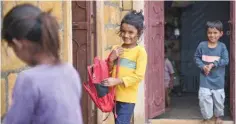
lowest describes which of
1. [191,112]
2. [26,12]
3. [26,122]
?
[191,112]

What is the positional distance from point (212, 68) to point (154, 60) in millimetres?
841

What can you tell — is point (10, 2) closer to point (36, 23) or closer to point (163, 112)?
point (36, 23)

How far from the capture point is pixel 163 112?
716 cm

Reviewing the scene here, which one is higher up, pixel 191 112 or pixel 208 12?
pixel 208 12

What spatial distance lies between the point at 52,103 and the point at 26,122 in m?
0.12

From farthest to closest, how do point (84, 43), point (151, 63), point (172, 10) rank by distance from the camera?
1. point (172, 10)
2. point (151, 63)
3. point (84, 43)

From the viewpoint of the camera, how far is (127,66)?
4285 millimetres

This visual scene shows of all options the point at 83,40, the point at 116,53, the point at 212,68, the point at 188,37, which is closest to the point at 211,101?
the point at 212,68

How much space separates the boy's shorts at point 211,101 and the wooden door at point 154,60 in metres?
0.67

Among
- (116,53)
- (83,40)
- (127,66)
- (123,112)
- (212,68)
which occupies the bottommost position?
(123,112)

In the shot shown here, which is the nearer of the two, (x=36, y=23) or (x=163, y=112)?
(x=36, y=23)

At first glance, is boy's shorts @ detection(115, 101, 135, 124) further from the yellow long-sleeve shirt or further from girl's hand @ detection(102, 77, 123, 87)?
girl's hand @ detection(102, 77, 123, 87)

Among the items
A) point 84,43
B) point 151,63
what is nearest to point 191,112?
point 151,63

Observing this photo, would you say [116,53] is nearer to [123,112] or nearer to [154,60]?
[123,112]
